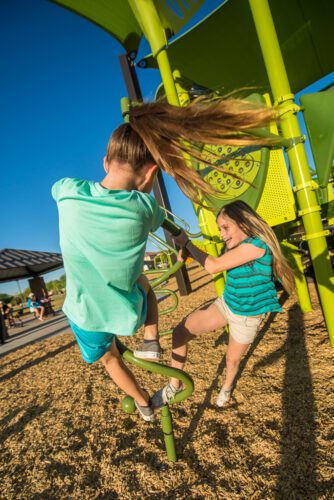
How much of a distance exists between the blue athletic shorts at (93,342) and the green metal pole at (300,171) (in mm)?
1955

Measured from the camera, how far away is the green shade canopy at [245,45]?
4.50 metres

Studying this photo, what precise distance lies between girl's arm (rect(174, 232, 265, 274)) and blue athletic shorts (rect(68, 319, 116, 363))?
2.19ft

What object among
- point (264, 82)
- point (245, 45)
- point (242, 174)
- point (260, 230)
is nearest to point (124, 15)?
point (245, 45)

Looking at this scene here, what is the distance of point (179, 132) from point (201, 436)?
1.81m

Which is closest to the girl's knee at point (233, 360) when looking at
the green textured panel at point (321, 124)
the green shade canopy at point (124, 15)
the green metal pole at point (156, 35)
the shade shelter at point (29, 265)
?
the green textured panel at point (321, 124)

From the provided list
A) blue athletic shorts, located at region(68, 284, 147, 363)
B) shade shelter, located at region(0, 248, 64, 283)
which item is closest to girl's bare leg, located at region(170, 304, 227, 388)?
blue athletic shorts, located at region(68, 284, 147, 363)

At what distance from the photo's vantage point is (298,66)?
17.4 ft

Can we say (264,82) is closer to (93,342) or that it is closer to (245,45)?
(245,45)

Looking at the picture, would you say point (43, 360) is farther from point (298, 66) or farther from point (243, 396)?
point (298, 66)

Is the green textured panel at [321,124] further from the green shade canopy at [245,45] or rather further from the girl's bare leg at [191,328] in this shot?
the green shade canopy at [245,45]

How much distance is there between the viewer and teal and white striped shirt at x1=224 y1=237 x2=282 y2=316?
173cm

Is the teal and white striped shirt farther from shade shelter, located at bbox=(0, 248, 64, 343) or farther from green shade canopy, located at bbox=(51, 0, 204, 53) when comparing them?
shade shelter, located at bbox=(0, 248, 64, 343)

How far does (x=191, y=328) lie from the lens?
73.6 inches

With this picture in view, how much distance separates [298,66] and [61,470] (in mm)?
6940
